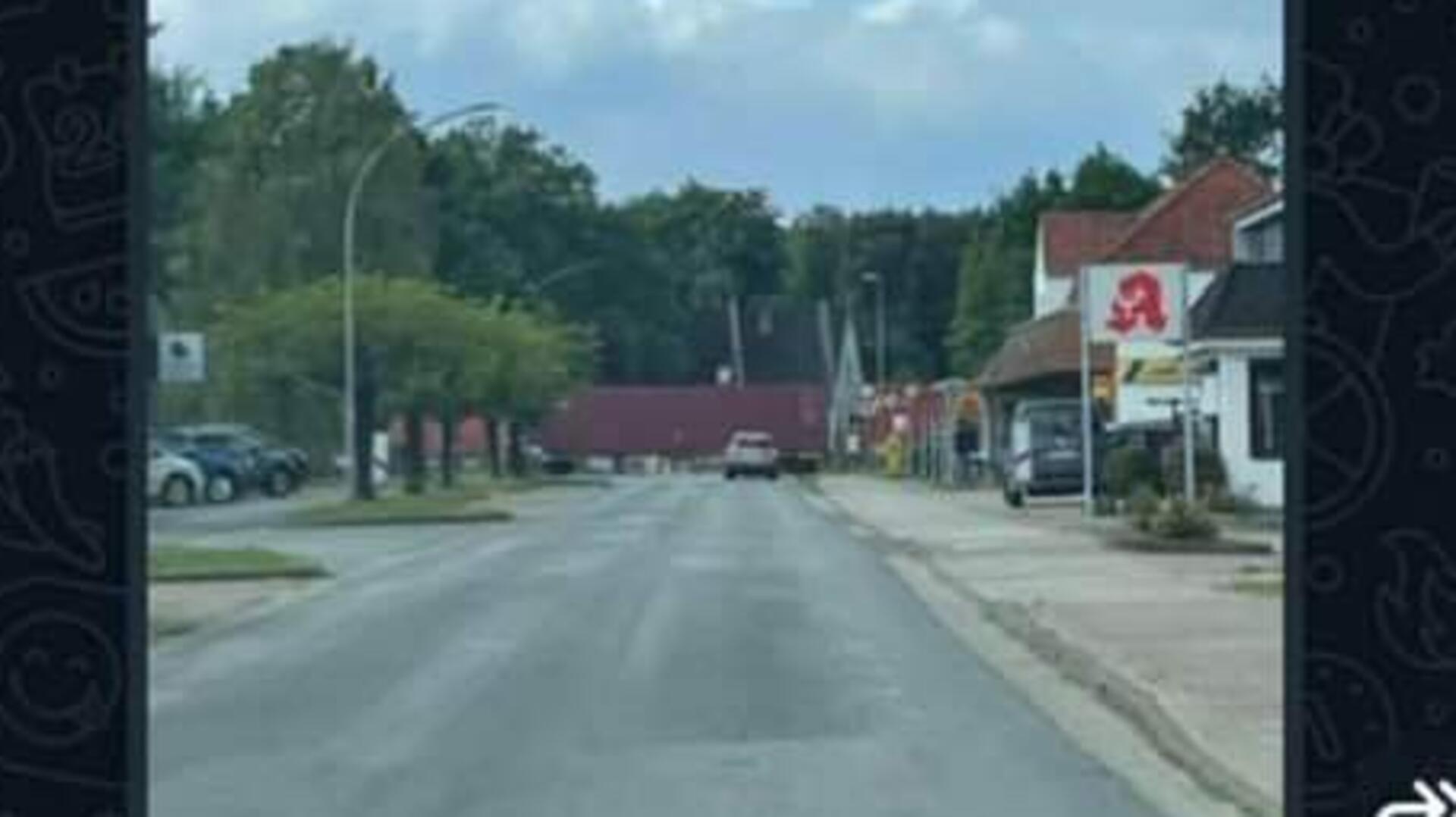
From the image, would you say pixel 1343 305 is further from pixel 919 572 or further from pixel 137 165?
pixel 919 572

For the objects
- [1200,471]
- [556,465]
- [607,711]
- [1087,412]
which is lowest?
[607,711]

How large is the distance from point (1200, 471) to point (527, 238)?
69.4m

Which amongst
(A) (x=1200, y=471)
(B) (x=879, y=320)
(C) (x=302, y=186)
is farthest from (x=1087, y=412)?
(B) (x=879, y=320)

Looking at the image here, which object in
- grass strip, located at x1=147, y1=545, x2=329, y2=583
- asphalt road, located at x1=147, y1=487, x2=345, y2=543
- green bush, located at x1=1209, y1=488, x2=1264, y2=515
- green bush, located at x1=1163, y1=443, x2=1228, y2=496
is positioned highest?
green bush, located at x1=1163, y1=443, x2=1228, y2=496

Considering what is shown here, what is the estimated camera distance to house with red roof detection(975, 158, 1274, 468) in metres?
64.3

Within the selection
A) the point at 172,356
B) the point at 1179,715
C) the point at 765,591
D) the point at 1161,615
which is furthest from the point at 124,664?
the point at 765,591

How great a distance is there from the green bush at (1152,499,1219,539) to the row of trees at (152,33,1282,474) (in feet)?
68.4

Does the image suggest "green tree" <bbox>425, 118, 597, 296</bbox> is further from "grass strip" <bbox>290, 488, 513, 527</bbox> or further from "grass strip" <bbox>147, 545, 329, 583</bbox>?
"grass strip" <bbox>147, 545, 329, 583</bbox>

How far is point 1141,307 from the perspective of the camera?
Result: 160ft

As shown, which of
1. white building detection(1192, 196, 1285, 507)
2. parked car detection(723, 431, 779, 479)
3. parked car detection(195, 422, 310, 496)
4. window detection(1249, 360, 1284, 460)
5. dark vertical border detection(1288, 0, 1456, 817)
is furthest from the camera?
parked car detection(723, 431, 779, 479)

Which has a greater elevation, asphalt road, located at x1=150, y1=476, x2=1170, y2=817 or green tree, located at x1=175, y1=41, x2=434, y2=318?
green tree, located at x1=175, y1=41, x2=434, y2=318

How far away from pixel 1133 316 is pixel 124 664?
43529 millimetres

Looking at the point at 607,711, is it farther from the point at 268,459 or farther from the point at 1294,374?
the point at 268,459

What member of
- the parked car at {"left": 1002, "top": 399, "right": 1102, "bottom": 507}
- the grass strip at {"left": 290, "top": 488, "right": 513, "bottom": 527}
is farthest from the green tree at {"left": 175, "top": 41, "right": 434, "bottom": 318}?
the parked car at {"left": 1002, "top": 399, "right": 1102, "bottom": 507}
